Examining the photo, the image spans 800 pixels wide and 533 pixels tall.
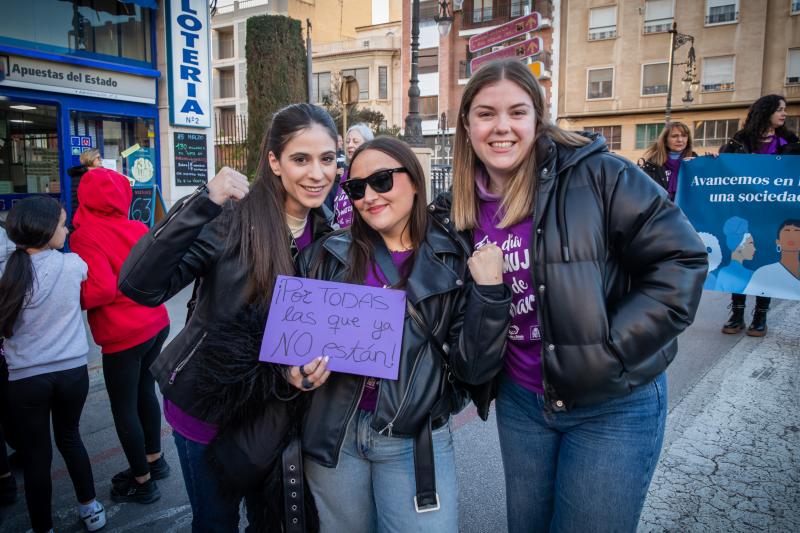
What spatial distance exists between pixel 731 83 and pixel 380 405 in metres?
37.0

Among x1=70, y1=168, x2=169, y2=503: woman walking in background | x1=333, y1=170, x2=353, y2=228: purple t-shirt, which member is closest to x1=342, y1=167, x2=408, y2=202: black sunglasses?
x1=70, y1=168, x2=169, y2=503: woman walking in background

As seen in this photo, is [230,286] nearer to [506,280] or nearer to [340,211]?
[506,280]

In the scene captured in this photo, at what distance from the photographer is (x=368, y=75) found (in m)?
42.6

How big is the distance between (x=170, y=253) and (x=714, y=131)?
3696cm

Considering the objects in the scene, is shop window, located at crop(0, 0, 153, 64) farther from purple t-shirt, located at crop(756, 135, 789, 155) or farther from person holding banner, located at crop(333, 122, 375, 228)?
purple t-shirt, located at crop(756, 135, 789, 155)

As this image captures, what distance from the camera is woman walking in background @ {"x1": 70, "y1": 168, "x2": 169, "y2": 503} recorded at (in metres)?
3.23

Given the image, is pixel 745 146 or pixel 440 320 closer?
pixel 440 320

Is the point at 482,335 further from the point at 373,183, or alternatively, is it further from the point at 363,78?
the point at 363,78

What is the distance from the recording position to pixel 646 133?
33.9 metres

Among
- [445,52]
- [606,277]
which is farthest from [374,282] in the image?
[445,52]

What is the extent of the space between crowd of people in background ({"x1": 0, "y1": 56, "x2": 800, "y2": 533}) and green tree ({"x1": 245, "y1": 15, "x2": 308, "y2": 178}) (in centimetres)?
1630

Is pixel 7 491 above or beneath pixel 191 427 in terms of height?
beneath

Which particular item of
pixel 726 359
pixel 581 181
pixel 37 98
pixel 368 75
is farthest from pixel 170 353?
pixel 368 75

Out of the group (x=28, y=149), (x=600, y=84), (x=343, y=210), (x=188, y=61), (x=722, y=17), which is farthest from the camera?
(x=600, y=84)
